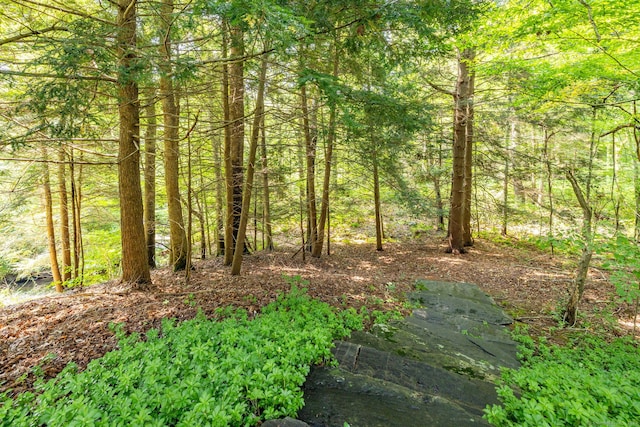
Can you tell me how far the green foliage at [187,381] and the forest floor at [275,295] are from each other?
590 mm

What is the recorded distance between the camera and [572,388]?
3.30 m

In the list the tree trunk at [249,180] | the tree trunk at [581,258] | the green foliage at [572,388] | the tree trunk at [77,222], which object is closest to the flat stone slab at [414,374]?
the green foliage at [572,388]

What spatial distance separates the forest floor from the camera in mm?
3971

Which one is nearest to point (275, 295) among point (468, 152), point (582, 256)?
point (582, 256)

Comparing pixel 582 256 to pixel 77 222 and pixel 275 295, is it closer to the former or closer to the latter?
pixel 275 295

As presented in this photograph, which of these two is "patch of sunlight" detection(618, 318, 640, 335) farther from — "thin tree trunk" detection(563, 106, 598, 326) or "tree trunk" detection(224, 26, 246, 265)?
"tree trunk" detection(224, 26, 246, 265)

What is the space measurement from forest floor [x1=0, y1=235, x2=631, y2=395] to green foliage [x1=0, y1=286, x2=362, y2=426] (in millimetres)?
590

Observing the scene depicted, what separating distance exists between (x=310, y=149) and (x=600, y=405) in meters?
8.67

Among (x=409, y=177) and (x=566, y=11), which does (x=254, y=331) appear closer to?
(x=566, y=11)

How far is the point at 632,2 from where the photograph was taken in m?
4.34

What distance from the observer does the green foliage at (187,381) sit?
2342 mm

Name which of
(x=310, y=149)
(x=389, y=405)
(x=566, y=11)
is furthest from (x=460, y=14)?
(x=389, y=405)

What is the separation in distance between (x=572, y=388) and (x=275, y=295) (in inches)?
182

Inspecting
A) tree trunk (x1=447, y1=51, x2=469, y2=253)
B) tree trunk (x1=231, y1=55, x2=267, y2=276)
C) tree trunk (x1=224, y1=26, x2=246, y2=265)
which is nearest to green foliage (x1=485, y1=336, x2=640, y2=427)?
tree trunk (x1=231, y1=55, x2=267, y2=276)
